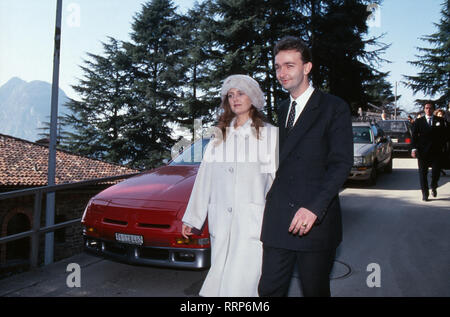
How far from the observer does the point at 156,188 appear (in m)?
4.37

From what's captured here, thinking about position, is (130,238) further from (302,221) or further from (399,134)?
(399,134)

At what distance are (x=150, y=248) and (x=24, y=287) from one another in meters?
1.47

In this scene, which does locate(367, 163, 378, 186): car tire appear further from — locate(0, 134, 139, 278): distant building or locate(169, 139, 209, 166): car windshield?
locate(0, 134, 139, 278): distant building

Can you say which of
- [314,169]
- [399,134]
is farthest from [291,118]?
[399,134]

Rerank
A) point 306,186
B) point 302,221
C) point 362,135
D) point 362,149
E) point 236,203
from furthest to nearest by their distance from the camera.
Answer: point 362,135 → point 362,149 → point 236,203 → point 306,186 → point 302,221

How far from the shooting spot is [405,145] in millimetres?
19156

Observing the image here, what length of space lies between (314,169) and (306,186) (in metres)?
0.10

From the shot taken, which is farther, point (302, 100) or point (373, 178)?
point (373, 178)

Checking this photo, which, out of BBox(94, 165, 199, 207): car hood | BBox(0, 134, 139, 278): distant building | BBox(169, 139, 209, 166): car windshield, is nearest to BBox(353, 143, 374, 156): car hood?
BBox(169, 139, 209, 166): car windshield

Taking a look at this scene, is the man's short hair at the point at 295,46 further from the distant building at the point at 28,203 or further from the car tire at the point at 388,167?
the distant building at the point at 28,203

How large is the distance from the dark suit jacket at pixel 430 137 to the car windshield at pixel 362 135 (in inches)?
Result: 103

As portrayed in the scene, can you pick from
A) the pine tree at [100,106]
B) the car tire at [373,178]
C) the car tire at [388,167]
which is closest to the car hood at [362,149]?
the car tire at [373,178]

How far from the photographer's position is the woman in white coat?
2.63 meters

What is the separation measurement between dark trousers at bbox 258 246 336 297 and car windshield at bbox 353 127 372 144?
962cm
